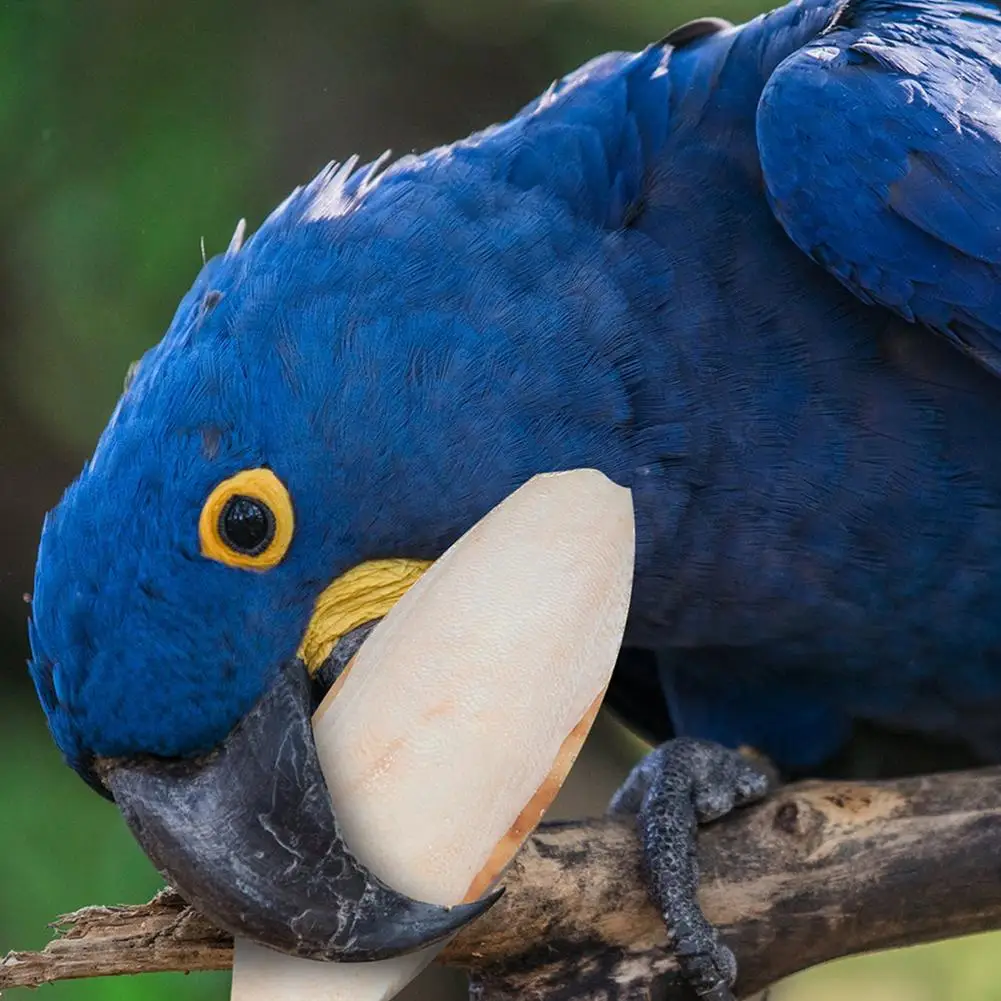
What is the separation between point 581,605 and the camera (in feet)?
4.87

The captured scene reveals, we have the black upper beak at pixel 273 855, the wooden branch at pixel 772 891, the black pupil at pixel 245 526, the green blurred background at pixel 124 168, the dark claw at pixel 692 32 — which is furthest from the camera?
the green blurred background at pixel 124 168

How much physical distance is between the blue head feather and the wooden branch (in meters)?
0.42

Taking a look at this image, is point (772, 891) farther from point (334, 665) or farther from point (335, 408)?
point (335, 408)

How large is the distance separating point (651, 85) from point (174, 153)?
3.23 ft

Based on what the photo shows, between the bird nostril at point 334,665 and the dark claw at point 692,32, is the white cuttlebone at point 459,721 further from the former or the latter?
the dark claw at point 692,32

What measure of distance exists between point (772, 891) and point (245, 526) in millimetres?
777

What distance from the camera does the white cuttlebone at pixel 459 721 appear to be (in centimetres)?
135

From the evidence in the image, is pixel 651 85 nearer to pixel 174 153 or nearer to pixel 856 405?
pixel 856 405

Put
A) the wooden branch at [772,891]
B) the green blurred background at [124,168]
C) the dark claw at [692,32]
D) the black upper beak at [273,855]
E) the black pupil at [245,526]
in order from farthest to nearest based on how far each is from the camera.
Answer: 1. the green blurred background at [124,168]
2. the dark claw at [692,32]
3. the wooden branch at [772,891]
4. the black pupil at [245,526]
5. the black upper beak at [273,855]

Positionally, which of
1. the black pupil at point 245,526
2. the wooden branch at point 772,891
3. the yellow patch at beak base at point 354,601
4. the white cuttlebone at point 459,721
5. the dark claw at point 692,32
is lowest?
the wooden branch at point 772,891

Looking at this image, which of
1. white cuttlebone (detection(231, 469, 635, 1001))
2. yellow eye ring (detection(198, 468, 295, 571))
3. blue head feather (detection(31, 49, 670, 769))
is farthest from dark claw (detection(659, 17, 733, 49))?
yellow eye ring (detection(198, 468, 295, 571))

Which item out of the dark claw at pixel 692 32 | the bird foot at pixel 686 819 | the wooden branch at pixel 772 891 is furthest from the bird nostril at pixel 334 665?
the dark claw at pixel 692 32

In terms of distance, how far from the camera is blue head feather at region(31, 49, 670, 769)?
1.36 metres

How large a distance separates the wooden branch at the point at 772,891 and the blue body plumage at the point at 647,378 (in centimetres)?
23
